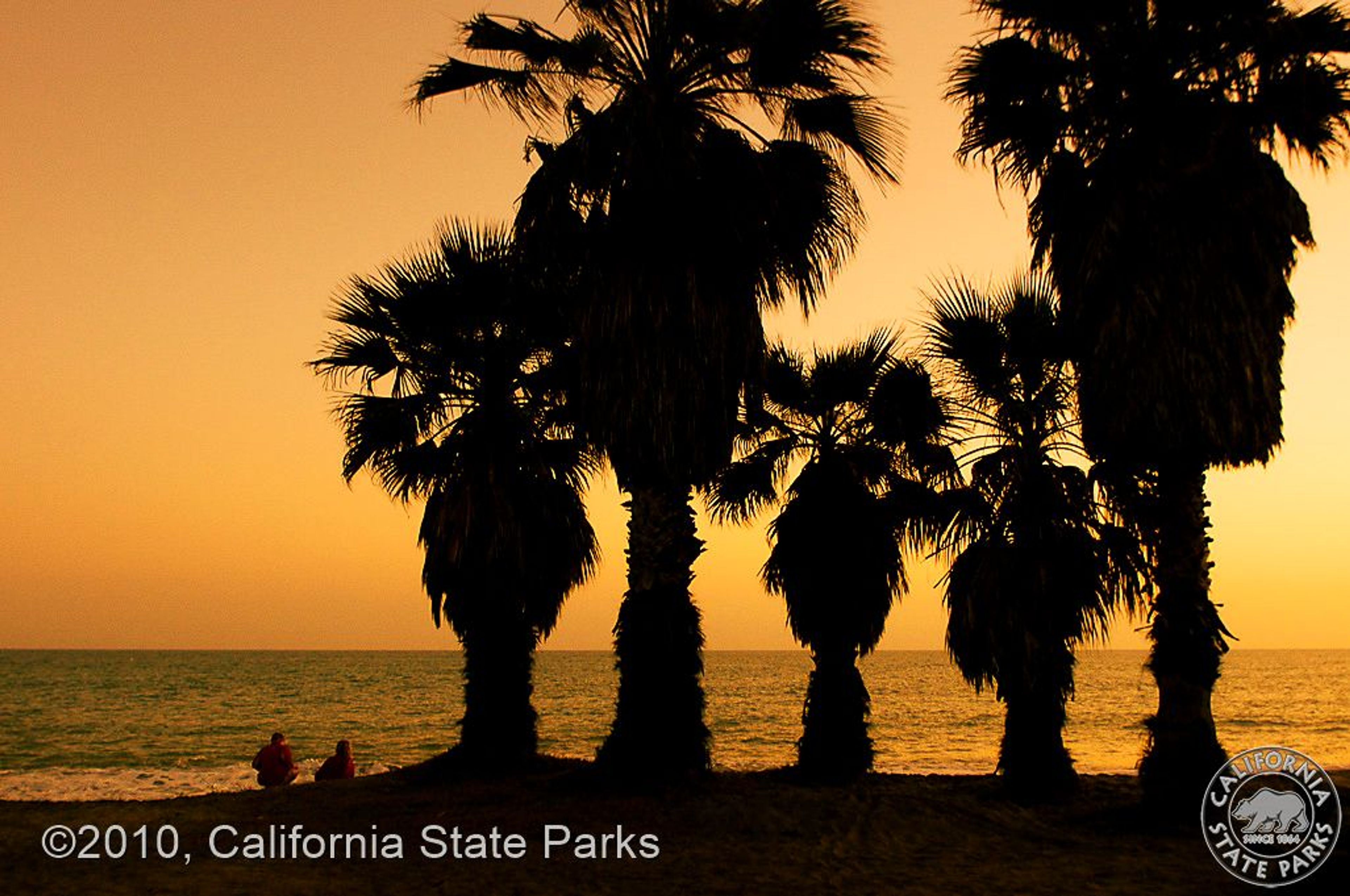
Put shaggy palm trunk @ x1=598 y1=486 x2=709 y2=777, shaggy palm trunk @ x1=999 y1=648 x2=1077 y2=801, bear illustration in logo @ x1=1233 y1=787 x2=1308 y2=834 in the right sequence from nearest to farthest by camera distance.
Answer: bear illustration in logo @ x1=1233 y1=787 x2=1308 y2=834, shaggy palm trunk @ x1=598 y1=486 x2=709 y2=777, shaggy palm trunk @ x1=999 y1=648 x2=1077 y2=801

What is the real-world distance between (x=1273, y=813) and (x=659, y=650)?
7924mm

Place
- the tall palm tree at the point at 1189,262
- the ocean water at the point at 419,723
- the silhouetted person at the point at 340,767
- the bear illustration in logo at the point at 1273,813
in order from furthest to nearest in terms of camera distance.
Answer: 1. the ocean water at the point at 419,723
2. the silhouetted person at the point at 340,767
3. the tall palm tree at the point at 1189,262
4. the bear illustration in logo at the point at 1273,813

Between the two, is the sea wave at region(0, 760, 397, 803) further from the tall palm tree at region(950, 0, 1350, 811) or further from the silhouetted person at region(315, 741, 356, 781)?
the tall palm tree at region(950, 0, 1350, 811)

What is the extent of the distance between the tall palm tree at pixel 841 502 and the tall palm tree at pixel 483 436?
336cm

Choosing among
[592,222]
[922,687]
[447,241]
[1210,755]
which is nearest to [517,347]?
[447,241]

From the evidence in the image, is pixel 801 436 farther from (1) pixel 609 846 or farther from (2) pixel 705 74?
(1) pixel 609 846

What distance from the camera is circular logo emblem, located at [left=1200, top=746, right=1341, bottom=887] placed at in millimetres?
11328

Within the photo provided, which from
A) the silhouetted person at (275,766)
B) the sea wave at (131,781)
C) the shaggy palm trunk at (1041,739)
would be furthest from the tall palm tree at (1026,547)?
the sea wave at (131,781)

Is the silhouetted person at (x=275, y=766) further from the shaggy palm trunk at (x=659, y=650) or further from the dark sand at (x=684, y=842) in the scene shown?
the shaggy palm trunk at (x=659, y=650)

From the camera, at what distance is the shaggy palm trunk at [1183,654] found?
1383 centimetres

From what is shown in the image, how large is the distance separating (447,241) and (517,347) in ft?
7.85

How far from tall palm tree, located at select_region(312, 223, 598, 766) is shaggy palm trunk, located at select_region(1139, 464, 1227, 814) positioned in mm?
9621

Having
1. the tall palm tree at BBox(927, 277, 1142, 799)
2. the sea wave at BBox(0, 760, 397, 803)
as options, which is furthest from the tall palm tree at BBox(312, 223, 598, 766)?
the sea wave at BBox(0, 760, 397, 803)

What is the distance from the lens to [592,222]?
16.2 meters
